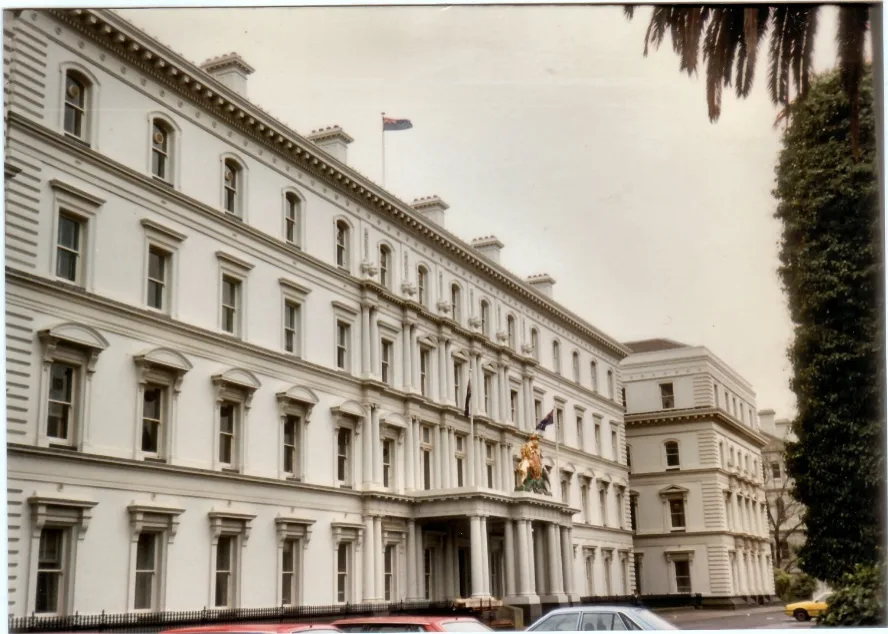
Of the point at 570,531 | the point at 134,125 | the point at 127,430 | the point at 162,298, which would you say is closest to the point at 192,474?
the point at 127,430

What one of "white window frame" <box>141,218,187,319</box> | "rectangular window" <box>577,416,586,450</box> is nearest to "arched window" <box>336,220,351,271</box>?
"white window frame" <box>141,218,187,319</box>

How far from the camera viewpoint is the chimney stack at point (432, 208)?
19866mm

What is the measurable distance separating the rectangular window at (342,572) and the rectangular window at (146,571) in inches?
164

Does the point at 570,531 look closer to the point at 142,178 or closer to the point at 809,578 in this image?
the point at 809,578

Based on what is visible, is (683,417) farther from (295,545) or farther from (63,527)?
(63,527)

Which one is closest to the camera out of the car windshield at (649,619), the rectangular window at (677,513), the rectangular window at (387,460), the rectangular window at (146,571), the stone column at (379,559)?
the car windshield at (649,619)

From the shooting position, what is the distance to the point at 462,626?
16.8 meters

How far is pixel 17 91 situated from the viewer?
54.8 feet

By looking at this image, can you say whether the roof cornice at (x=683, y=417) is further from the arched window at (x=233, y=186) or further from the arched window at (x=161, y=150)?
the arched window at (x=161, y=150)

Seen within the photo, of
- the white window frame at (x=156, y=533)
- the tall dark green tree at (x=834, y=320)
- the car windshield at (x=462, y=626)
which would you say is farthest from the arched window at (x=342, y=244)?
the tall dark green tree at (x=834, y=320)

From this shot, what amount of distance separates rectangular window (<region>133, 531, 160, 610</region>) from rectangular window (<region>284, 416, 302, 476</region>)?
349cm

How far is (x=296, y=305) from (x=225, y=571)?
5.54m

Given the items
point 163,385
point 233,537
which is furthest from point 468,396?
point 163,385

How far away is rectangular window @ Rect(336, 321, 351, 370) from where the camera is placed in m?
22.5
